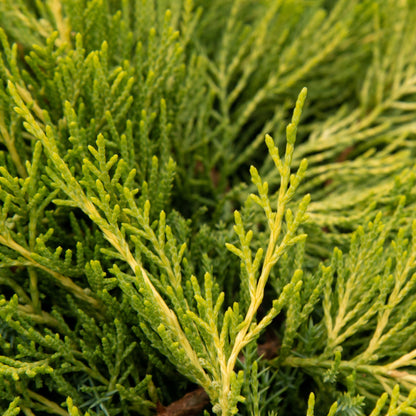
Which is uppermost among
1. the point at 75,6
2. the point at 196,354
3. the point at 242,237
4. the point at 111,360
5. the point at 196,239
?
the point at 75,6

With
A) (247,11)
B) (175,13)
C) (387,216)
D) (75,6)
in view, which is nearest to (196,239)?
(387,216)

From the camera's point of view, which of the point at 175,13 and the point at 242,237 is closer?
the point at 242,237

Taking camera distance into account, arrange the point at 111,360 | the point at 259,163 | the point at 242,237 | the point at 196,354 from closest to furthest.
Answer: the point at 242,237, the point at 196,354, the point at 111,360, the point at 259,163

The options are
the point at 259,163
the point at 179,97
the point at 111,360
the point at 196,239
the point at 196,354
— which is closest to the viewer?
the point at 196,354

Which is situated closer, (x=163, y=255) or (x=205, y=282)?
(x=205, y=282)

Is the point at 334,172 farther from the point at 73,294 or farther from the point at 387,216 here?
the point at 73,294

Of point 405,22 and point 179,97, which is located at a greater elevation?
point 405,22
